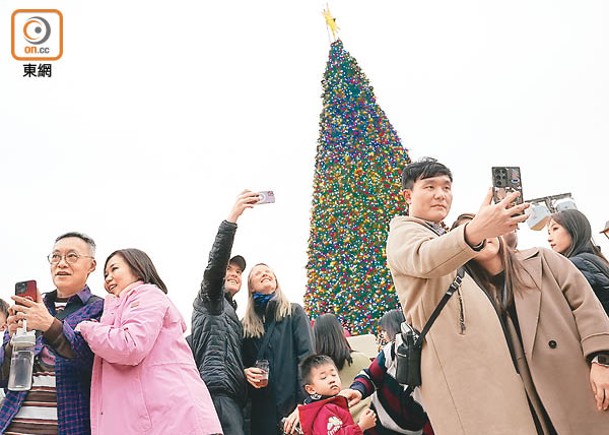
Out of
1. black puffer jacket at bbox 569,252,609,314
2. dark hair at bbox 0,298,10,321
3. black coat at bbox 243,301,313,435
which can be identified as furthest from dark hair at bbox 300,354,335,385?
dark hair at bbox 0,298,10,321

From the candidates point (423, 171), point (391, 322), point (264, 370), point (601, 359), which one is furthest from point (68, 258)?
point (601, 359)

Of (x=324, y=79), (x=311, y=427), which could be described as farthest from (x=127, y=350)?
(x=324, y=79)

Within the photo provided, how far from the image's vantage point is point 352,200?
15148mm

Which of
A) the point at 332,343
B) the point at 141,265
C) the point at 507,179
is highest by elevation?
the point at 507,179

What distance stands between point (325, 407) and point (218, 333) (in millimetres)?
936

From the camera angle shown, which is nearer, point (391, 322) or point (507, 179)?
point (507, 179)

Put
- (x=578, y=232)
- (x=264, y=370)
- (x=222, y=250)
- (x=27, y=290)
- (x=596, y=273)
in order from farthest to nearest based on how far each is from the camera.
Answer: (x=264, y=370), (x=222, y=250), (x=578, y=232), (x=596, y=273), (x=27, y=290)

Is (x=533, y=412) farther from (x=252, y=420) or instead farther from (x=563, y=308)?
(x=252, y=420)

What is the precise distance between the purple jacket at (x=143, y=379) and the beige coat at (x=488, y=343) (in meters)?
1.08

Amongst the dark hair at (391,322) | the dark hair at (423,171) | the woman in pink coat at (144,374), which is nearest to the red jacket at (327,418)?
the woman in pink coat at (144,374)

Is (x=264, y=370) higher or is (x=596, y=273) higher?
(x=596, y=273)

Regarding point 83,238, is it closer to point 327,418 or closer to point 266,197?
point 266,197

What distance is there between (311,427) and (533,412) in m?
1.36

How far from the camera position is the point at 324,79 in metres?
16.1
